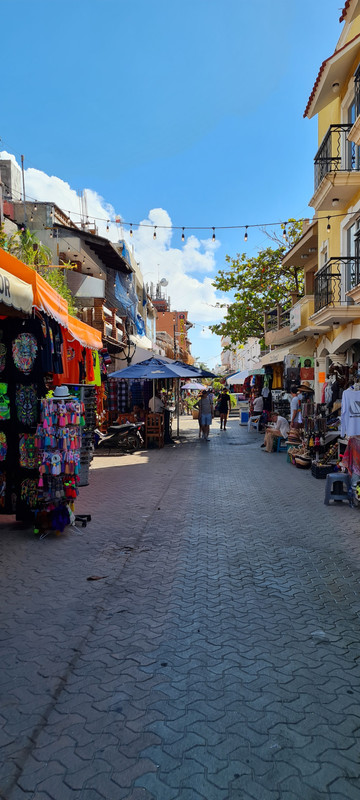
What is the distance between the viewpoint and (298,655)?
3.55m

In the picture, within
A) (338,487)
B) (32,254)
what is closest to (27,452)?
(338,487)

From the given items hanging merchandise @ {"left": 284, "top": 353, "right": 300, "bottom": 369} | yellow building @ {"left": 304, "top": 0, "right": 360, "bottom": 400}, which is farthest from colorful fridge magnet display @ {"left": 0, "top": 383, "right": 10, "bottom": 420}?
hanging merchandise @ {"left": 284, "top": 353, "right": 300, "bottom": 369}

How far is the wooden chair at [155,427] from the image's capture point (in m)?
16.7

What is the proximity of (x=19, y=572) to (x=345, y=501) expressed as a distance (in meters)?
5.94

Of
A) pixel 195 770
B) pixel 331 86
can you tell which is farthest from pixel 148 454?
pixel 195 770

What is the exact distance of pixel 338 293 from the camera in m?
13.4

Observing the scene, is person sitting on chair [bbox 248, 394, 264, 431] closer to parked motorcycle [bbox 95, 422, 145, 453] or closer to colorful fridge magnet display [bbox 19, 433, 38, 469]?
parked motorcycle [bbox 95, 422, 145, 453]

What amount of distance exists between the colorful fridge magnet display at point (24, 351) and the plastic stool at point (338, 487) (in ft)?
17.8

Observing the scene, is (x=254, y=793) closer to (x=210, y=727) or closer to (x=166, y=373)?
(x=210, y=727)

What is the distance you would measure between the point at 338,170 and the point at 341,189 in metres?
0.60

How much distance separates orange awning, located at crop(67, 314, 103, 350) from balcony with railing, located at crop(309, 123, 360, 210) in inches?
278

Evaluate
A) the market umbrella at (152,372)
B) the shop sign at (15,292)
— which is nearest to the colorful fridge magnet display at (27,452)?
the shop sign at (15,292)

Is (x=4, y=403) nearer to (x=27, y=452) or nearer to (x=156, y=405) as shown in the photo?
(x=27, y=452)

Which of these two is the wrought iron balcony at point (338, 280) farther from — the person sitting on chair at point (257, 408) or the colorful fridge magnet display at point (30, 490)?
the colorful fridge magnet display at point (30, 490)
